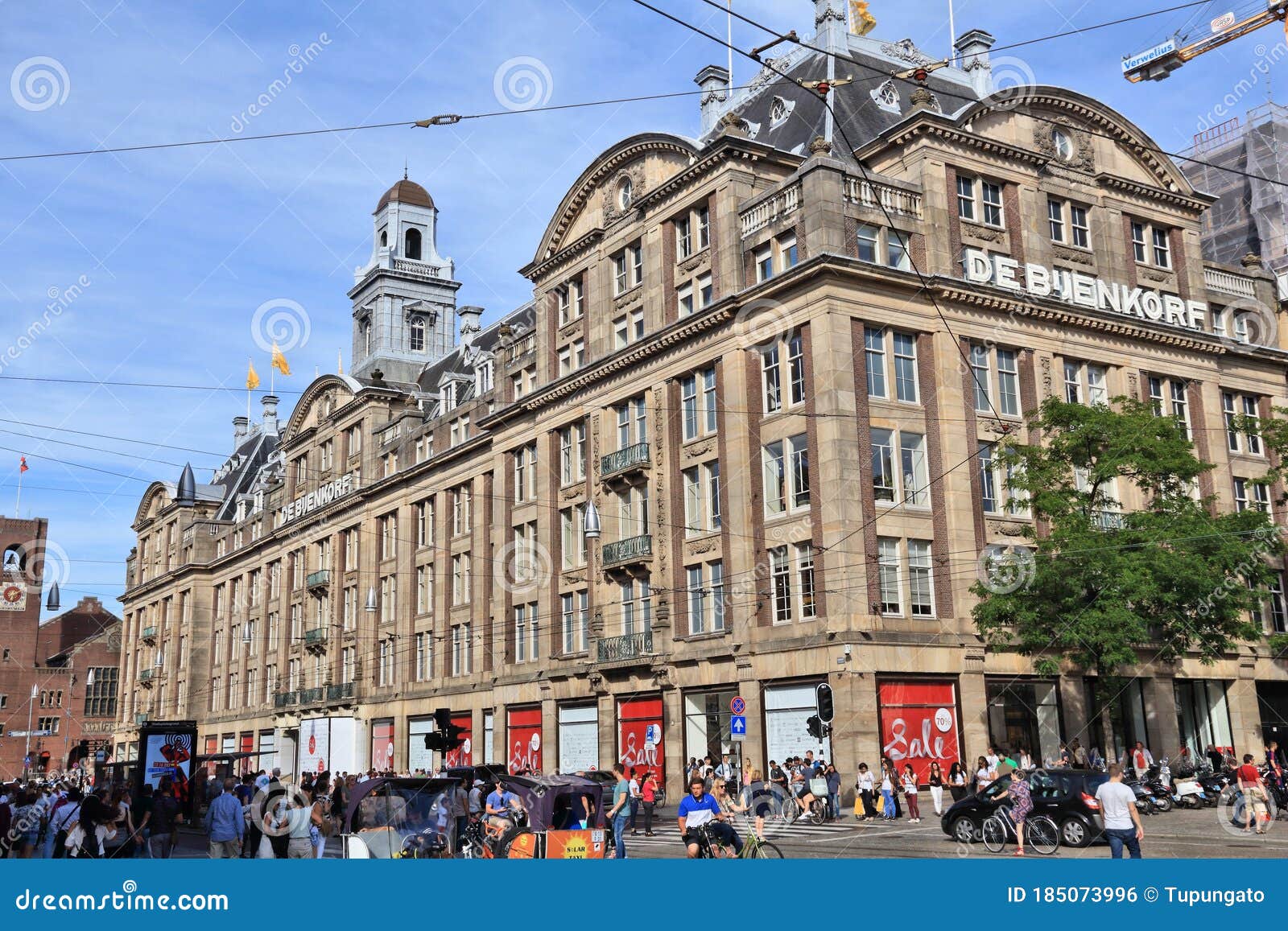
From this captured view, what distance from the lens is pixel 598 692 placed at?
47469 mm

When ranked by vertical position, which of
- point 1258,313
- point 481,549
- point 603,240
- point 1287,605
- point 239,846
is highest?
point 603,240

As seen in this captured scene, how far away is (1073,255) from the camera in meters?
45.6

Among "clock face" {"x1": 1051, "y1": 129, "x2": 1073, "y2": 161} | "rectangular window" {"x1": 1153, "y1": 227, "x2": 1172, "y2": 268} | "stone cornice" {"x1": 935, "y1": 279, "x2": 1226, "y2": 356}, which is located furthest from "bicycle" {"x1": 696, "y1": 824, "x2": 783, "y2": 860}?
"rectangular window" {"x1": 1153, "y1": 227, "x2": 1172, "y2": 268}

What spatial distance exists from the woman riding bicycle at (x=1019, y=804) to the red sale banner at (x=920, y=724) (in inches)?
505

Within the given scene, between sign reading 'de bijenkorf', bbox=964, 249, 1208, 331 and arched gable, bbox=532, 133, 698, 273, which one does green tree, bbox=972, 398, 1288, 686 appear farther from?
arched gable, bbox=532, 133, 698, 273

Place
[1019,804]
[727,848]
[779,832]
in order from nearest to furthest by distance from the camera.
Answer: [727,848], [1019,804], [779,832]

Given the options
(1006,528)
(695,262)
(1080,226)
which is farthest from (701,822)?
(1080,226)

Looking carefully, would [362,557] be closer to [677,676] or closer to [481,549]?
[481,549]

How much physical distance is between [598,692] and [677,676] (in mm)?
4911

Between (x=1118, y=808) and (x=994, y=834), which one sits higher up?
(x=1118, y=808)

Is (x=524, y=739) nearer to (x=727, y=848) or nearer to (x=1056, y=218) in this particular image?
(x=1056, y=218)

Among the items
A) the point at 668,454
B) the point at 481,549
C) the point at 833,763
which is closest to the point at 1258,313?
the point at 668,454

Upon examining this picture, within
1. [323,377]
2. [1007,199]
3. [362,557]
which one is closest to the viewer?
[1007,199]

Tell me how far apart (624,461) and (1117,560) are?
19.0m
